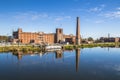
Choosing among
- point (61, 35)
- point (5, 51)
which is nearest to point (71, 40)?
point (61, 35)

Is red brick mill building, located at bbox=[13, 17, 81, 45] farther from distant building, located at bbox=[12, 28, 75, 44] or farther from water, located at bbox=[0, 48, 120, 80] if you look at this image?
water, located at bbox=[0, 48, 120, 80]

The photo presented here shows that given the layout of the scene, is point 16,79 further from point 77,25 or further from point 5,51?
point 77,25

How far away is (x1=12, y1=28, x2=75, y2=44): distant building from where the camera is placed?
122 m

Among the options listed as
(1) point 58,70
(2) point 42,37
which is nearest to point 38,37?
(2) point 42,37

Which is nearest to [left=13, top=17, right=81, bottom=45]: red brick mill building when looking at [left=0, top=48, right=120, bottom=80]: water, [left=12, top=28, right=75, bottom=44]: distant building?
[left=12, top=28, right=75, bottom=44]: distant building

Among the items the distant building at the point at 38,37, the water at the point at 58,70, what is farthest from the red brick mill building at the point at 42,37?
the water at the point at 58,70

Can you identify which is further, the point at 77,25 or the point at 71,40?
the point at 71,40

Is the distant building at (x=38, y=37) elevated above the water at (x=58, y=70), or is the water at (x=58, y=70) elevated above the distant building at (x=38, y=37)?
the distant building at (x=38, y=37)

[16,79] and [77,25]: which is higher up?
[77,25]

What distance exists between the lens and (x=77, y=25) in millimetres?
113125

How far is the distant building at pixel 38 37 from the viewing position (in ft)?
401

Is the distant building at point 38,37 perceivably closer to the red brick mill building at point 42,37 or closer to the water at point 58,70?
the red brick mill building at point 42,37

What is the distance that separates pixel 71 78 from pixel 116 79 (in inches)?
270

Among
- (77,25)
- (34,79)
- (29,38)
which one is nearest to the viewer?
(34,79)
